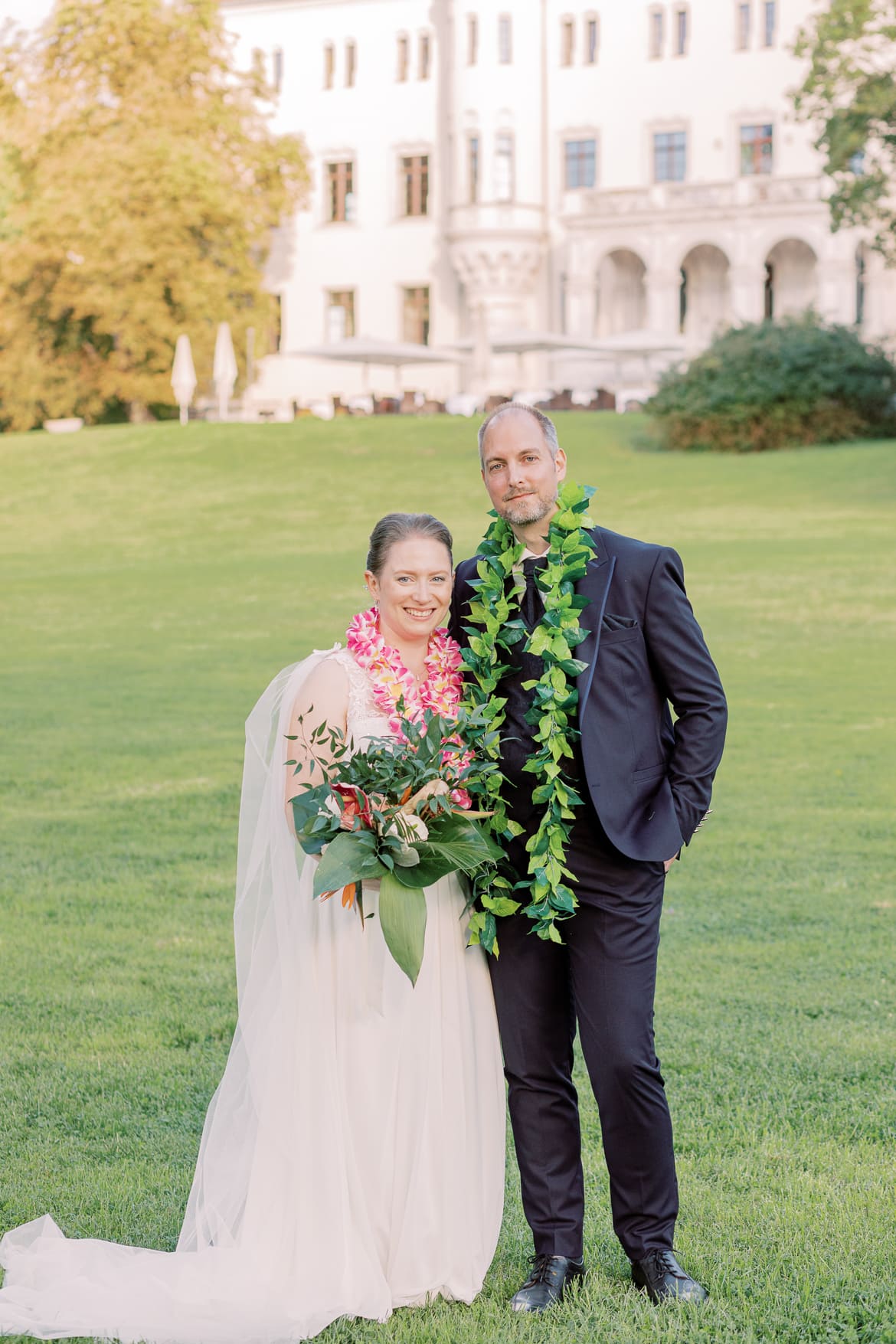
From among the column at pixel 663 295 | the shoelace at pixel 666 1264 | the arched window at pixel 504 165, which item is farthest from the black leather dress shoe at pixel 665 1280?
the arched window at pixel 504 165

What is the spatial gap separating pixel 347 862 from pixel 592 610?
86cm

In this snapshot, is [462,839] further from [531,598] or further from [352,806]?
[531,598]

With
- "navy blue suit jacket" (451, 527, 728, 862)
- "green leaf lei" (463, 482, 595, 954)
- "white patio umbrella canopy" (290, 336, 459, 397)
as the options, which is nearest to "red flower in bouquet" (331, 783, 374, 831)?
"green leaf lei" (463, 482, 595, 954)

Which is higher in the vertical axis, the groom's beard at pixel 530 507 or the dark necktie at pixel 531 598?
the groom's beard at pixel 530 507

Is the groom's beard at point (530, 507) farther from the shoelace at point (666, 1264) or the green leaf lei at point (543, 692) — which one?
the shoelace at point (666, 1264)

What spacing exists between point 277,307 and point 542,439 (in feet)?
178

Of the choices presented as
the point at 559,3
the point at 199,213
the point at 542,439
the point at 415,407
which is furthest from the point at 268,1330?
the point at 559,3

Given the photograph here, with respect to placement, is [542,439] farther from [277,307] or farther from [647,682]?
[277,307]

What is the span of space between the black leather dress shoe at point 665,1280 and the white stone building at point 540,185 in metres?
42.4

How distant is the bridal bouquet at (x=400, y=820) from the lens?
3.84 metres

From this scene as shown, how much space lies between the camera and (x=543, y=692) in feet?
13.0

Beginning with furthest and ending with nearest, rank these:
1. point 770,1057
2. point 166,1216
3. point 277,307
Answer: point 277,307 → point 770,1057 → point 166,1216

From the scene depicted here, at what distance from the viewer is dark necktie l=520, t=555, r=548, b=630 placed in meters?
4.18

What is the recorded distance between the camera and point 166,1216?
4.74 m
